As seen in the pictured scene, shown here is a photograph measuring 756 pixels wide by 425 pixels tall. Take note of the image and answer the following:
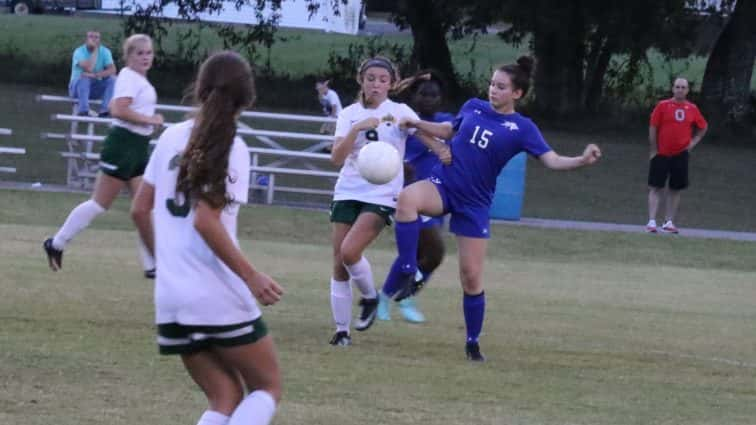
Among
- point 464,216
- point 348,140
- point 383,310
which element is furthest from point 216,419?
point 383,310

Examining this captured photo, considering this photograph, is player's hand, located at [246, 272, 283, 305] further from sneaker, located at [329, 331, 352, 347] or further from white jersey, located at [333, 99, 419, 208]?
sneaker, located at [329, 331, 352, 347]

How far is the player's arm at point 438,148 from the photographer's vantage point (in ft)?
29.1

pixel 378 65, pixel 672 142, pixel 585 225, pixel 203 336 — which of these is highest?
pixel 378 65

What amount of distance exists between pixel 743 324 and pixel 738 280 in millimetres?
3882

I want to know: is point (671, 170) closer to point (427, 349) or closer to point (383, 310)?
point (383, 310)

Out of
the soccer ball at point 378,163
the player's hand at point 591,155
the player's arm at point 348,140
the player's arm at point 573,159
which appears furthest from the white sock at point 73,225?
the player's hand at point 591,155

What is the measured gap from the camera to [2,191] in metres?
19.9

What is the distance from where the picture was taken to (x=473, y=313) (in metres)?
8.90

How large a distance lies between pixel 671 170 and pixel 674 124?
0.66m

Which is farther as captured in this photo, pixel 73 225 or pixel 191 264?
pixel 73 225

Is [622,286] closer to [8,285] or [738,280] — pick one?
[738,280]

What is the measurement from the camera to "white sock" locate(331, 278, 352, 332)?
916 cm

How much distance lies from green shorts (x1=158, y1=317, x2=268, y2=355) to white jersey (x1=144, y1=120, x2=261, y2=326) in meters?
0.02

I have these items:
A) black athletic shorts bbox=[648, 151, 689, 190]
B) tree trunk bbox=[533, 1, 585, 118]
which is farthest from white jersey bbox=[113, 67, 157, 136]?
tree trunk bbox=[533, 1, 585, 118]
